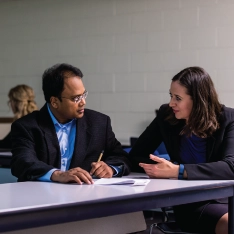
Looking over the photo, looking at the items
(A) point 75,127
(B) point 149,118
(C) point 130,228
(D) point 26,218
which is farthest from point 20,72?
(D) point 26,218

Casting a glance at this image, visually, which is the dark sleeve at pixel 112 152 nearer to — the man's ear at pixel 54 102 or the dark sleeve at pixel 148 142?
the dark sleeve at pixel 148 142

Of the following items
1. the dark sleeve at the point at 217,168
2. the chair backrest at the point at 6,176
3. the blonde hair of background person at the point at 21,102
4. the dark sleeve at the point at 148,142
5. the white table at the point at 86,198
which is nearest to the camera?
the white table at the point at 86,198

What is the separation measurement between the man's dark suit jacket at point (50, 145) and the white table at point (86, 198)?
8.5 inches

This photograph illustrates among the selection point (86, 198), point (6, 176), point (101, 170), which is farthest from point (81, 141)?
point (6, 176)

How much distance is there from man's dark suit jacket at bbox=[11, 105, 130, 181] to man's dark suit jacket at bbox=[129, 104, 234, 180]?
0.13 metres

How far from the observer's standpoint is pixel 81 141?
2879 mm

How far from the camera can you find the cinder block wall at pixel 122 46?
17.0ft

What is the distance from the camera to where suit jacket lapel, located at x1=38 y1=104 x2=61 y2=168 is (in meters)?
2.78

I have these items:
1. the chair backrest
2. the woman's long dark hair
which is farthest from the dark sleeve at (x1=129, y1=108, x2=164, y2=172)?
the chair backrest

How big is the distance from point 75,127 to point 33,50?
336cm

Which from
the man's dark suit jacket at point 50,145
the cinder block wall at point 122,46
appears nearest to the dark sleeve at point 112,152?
the man's dark suit jacket at point 50,145

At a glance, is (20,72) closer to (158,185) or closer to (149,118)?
(149,118)

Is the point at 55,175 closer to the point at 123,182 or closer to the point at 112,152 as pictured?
the point at 123,182

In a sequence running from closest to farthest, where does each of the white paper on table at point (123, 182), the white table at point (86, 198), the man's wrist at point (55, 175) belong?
the white table at point (86, 198)
the white paper on table at point (123, 182)
the man's wrist at point (55, 175)
